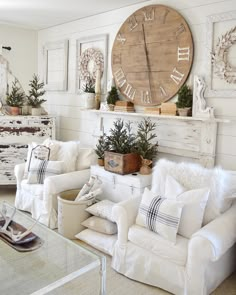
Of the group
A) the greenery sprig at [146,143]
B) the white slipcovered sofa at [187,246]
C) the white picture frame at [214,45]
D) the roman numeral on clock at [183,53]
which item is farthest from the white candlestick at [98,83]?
the white slipcovered sofa at [187,246]

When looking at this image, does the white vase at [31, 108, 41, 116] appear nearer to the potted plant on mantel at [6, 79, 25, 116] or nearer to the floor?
the potted plant on mantel at [6, 79, 25, 116]

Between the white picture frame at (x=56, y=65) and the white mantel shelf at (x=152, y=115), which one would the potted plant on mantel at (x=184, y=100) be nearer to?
the white mantel shelf at (x=152, y=115)

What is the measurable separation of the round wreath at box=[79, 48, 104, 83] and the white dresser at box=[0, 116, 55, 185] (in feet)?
2.59

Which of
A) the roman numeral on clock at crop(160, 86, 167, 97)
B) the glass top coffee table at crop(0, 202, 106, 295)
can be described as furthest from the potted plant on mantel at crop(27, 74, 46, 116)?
the glass top coffee table at crop(0, 202, 106, 295)

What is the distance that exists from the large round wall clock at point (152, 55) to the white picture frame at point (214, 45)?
0.63ft

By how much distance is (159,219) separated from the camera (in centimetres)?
236

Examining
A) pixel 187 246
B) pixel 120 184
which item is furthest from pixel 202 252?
pixel 120 184

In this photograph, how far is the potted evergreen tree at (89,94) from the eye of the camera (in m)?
3.89

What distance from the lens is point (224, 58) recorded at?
279 centimetres

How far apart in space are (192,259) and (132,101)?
1917 millimetres

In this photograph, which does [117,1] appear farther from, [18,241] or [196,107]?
[18,241]

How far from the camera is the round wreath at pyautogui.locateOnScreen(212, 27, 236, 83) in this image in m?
2.73

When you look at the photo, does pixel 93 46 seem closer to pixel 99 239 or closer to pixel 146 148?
pixel 146 148

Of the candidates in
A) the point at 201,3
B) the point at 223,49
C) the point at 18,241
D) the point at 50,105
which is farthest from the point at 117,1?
the point at 18,241
